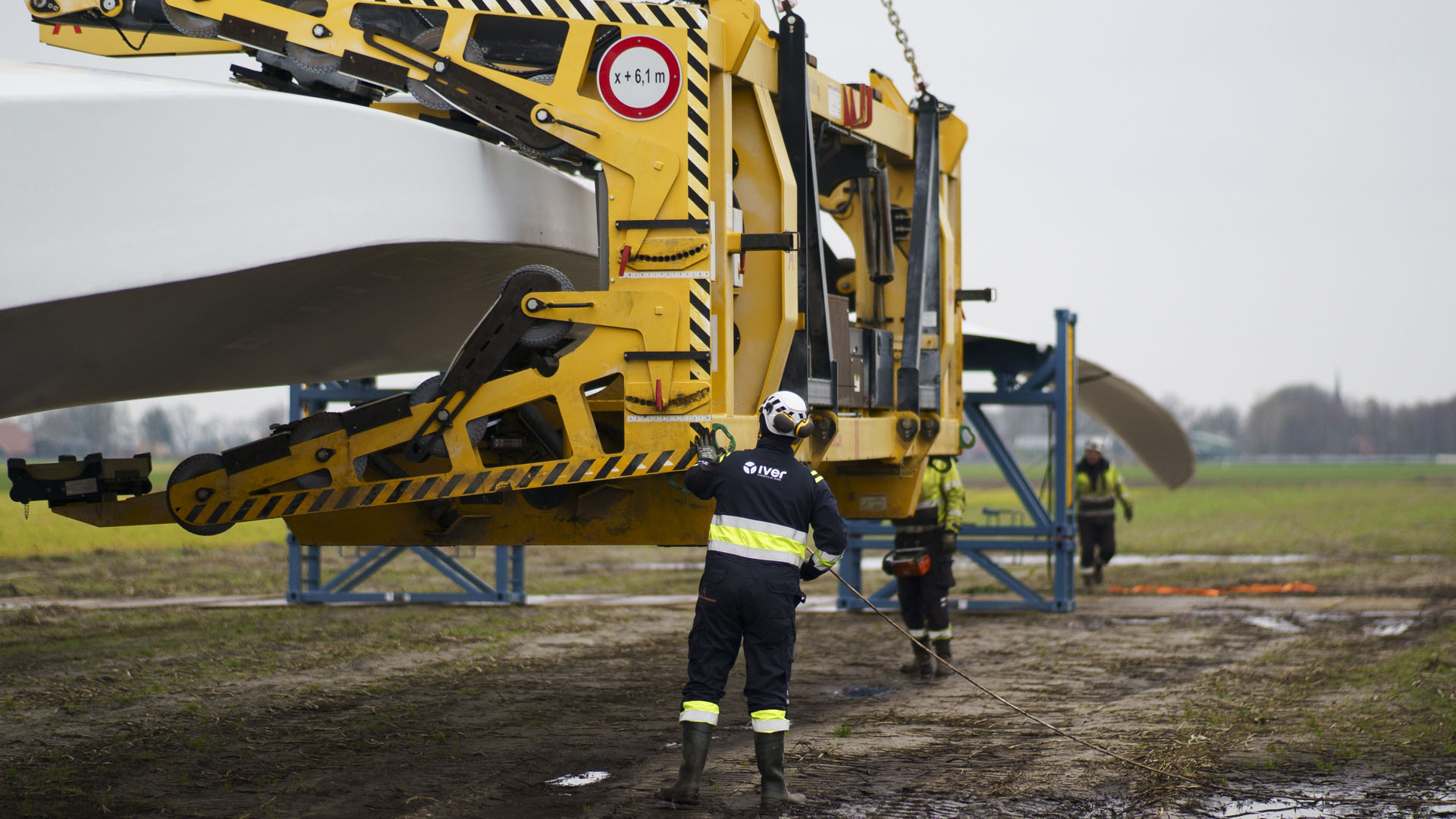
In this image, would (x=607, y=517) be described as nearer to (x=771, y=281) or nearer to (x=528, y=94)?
(x=771, y=281)

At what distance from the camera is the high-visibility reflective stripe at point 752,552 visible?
5570 millimetres

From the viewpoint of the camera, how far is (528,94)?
570 centimetres

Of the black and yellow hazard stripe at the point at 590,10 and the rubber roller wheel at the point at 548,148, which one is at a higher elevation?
the black and yellow hazard stripe at the point at 590,10

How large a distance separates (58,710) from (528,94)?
174 inches

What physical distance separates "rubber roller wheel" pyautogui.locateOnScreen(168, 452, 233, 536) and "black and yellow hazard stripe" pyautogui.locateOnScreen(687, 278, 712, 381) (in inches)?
80.2

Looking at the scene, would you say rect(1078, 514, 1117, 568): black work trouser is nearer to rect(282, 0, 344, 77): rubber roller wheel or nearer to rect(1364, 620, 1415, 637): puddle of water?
rect(1364, 620, 1415, 637): puddle of water

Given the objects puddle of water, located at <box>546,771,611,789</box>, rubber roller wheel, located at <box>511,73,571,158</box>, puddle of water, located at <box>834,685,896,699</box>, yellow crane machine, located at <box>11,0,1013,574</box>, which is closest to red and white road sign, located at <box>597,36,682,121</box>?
yellow crane machine, located at <box>11,0,1013,574</box>

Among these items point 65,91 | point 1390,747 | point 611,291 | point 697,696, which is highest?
point 65,91

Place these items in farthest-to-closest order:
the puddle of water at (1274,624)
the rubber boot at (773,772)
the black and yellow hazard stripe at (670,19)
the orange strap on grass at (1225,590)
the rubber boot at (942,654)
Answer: the orange strap on grass at (1225,590) → the puddle of water at (1274,624) → the rubber boot at (942,654) → the black and yellow hazard stripe at (670,19) → the rubber boot at (773,772)

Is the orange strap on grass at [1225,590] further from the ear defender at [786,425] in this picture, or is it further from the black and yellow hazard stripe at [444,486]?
the black and yellow hazard stripe at [444,486]

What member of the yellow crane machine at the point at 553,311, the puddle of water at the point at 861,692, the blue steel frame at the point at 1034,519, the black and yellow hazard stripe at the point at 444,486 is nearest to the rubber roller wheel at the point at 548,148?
the yellow crane machine at the point at 553,311

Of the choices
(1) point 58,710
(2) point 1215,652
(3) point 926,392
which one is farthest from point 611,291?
(2) point 1215,652

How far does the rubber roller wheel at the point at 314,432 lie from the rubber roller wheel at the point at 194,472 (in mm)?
338

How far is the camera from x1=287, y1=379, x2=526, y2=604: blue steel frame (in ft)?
40.0
